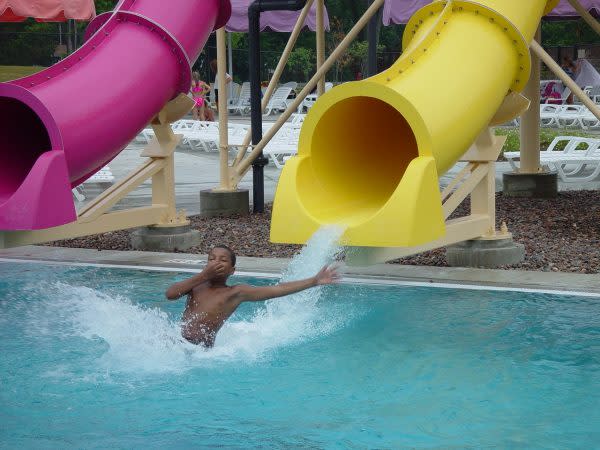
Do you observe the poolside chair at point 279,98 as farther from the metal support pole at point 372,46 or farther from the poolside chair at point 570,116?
the metal support pole at point 372,46

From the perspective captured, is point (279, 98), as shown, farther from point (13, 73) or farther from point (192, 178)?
point (192, 178)

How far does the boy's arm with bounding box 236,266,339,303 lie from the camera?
591 cm

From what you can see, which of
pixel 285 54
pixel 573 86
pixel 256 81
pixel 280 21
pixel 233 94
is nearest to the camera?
pixel 573 86

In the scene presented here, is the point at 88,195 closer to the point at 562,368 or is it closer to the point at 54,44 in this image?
the point at 562,368

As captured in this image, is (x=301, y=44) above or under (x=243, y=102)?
above

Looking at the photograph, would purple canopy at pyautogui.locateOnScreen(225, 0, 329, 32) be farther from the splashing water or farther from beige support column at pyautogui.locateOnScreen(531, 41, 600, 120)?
the splashing water

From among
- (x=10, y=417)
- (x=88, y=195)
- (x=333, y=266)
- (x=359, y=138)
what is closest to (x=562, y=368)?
(x=333, y=266)

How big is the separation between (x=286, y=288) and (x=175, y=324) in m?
1.12

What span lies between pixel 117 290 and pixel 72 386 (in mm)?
2466

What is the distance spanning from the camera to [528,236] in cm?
1032

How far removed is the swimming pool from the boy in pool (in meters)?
0.13

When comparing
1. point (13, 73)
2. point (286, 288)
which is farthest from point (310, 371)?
point (13, 73)

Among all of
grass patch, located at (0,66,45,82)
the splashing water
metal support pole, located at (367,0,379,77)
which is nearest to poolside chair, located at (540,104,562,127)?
grass patch, located at (0,66,45,82)

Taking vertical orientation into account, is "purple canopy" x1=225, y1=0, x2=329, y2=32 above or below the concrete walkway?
above
